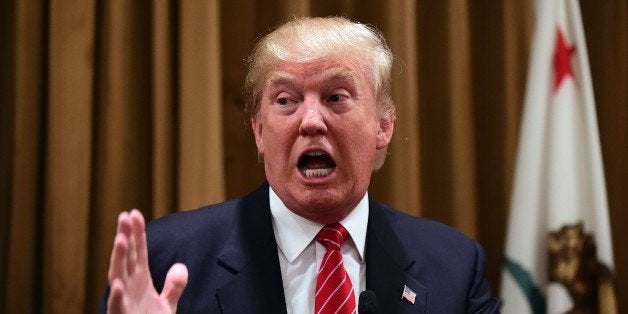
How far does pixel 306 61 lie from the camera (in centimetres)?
182

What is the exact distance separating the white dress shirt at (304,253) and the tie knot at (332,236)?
1 centimetres

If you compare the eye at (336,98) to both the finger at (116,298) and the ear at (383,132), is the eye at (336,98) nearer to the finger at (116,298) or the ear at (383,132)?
the ear at (383,132)

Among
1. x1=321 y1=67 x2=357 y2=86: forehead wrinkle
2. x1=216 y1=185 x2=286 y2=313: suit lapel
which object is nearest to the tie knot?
x1=216 y1=185 x2=286 y2=313: suit lapel

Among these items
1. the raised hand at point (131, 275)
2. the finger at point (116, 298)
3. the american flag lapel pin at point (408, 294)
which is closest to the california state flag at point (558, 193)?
the american flag lapel pin at point (408, 294)

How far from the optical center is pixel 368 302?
1.67 meters

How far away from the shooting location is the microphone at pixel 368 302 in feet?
5.47

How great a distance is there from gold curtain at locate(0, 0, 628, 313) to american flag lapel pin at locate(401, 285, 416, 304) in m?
0.91

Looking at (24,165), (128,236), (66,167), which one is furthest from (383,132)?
(24,165)

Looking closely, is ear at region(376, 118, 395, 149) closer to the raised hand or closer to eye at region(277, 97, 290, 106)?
eye at region(277, 97, 290, 106)

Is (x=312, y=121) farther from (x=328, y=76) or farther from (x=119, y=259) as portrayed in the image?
(x=119, y=259)

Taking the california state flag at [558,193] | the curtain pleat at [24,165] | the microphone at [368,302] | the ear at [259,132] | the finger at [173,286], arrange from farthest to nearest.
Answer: the california state flag at [558,193]
the curtain pleat at [24,165]
the ear at [259,132]
the microphone at [368,302]
the finger at [173,286]

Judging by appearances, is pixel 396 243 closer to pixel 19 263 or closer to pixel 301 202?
pixel 301 202

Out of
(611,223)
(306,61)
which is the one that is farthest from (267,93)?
(611,223)

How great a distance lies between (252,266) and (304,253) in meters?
0.14
